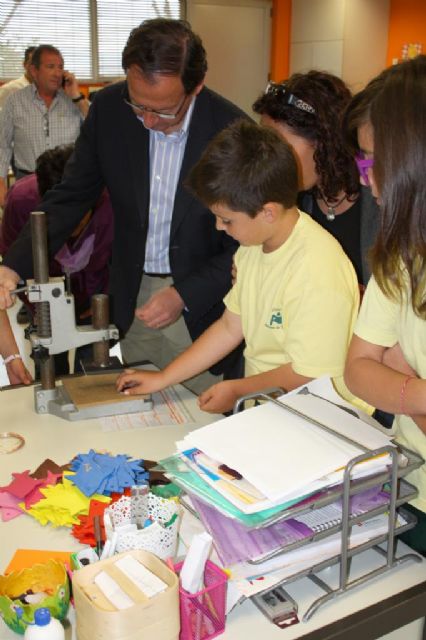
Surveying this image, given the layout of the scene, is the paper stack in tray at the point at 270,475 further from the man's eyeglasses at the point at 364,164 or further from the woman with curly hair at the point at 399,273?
the man's eyeglasses at the point at 364,164

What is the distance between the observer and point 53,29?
704cm

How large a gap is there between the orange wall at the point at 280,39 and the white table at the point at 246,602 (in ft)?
22.6

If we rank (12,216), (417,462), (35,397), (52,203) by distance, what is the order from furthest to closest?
(12,216), (52,203), (35,397), (417,462)

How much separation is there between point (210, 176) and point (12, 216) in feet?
4.38

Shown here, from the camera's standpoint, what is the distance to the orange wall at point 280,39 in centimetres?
769

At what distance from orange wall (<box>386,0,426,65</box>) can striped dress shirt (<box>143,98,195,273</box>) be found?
17.4 ft

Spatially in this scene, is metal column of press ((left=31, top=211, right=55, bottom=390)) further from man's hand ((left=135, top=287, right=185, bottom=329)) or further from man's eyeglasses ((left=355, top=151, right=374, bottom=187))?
Answer: man's eyeglasses ((left=355, top=151, right=374, bottom=187))

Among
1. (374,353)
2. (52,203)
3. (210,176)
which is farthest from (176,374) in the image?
(52,203)

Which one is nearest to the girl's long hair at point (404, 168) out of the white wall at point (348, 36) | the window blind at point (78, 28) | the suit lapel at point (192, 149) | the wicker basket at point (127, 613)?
the wicker basket at point (127, 613)

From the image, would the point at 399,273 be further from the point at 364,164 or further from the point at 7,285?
the point at 7,285

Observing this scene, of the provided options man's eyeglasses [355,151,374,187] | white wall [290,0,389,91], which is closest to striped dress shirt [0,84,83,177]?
white wall [290,0,389,91]

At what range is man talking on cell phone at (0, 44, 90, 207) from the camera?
4.91 metres

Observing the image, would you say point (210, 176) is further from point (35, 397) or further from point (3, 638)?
point (3, 638)

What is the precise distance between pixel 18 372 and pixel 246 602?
3.80 ft
